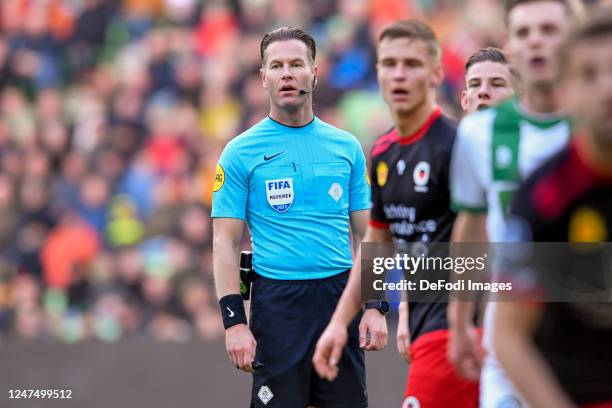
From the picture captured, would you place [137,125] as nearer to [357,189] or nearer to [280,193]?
[357,189]

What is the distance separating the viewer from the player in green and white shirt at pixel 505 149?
15.6ft

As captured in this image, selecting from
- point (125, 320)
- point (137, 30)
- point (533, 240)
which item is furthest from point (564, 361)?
point (137, 30)

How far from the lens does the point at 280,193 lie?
7539 mm

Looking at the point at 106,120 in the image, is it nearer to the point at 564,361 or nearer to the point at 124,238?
the point at 124,238

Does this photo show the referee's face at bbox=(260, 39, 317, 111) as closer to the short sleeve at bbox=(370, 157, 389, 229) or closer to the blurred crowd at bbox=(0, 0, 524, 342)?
the short sleeve at bbox=(370, 157, 389, 229)

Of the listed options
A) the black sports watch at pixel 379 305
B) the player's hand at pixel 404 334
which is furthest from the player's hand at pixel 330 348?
the black sports watch at pixel 379 305

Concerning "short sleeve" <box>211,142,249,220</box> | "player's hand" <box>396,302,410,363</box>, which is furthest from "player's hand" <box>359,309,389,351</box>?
"short sleeve" <box>211,142,249,220</box>

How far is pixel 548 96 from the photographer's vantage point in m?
4.81

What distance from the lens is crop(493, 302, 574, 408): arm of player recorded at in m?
3.68

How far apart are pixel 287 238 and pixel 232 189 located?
0.42m

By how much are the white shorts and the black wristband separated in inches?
98.7

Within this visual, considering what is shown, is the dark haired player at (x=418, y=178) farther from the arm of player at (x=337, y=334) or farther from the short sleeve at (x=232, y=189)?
the short sleeve at (x=232, y=189)

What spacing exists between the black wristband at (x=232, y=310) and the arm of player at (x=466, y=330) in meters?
2.44

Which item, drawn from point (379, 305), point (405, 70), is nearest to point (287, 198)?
point (379, 305)
